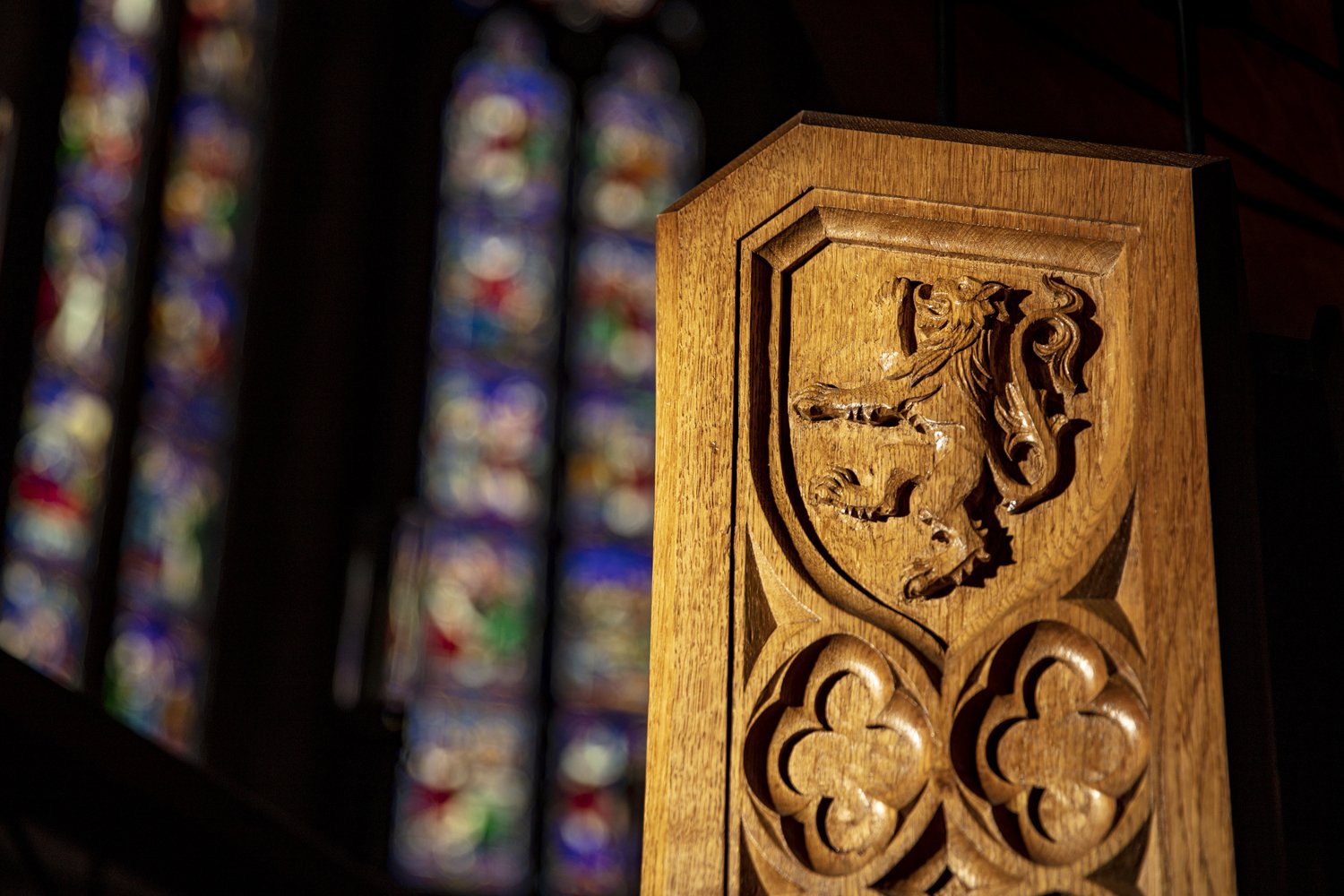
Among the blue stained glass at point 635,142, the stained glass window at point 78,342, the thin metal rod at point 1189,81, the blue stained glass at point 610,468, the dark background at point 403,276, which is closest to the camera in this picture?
the thin metal rod at point 1189,81

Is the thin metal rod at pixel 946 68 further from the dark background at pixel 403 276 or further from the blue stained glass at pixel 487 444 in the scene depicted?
the blue stained glass at pixel 487 444

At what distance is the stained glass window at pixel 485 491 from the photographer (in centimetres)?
556

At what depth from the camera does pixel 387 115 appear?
6.21m

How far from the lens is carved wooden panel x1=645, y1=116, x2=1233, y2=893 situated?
935 mm

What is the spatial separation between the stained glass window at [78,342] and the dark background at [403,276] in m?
0.13

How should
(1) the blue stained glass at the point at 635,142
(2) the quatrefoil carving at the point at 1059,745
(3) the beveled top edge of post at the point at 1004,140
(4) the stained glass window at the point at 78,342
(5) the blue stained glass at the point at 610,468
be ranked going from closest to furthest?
(2) the quatrefoil carving at the point at 1059,745, (3) the beveled top edge of post at the point at 1004,140, (4) the stained glass window at the point at 78,342, (5) the blue stained glass at the point at 610,468, (1) the blue stained glass at the point at 635,142

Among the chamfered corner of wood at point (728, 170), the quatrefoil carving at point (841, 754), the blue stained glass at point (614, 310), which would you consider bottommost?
the quatrefoil carving at point (841, 754)

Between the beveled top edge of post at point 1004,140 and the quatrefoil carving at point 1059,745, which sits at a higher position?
the beveled top edge of post at point 1004,140

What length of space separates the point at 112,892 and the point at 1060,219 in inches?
111

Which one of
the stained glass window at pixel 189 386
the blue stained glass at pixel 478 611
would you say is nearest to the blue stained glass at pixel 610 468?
the blue stained glass at pixel 478 611

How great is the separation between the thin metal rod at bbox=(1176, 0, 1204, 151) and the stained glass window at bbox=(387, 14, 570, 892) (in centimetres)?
442

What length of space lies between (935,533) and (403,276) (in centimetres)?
522

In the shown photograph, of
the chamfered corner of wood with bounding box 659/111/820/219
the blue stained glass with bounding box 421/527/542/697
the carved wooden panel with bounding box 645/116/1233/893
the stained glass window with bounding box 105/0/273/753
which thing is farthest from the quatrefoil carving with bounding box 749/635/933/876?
the blue stained glass with bounding box 421/527/542/697

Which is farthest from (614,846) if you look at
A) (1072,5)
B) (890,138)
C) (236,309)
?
(890,138)
